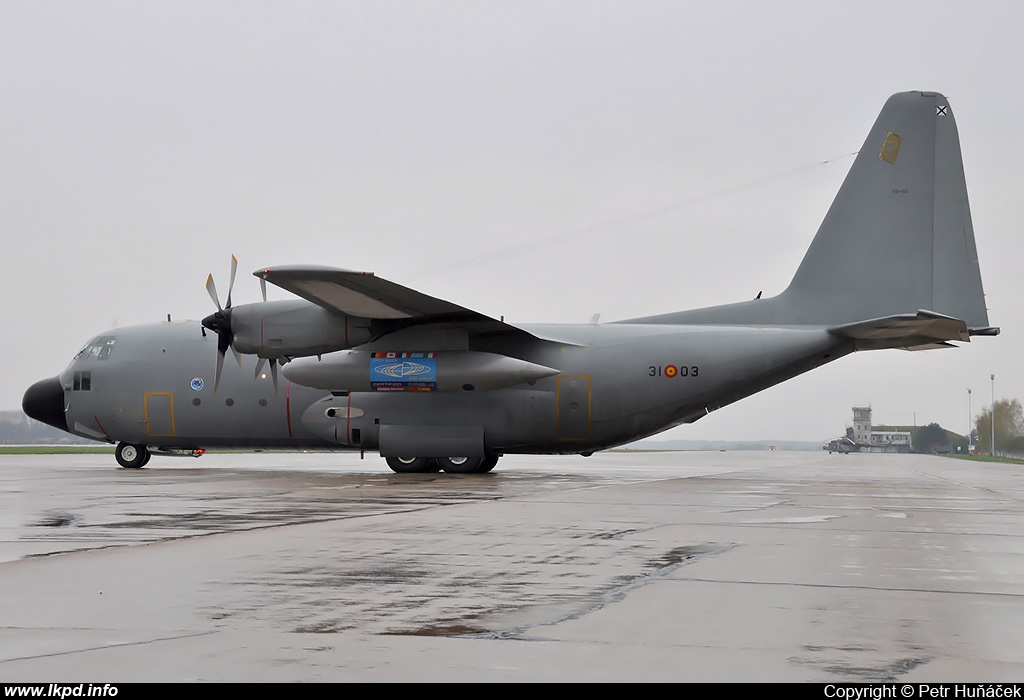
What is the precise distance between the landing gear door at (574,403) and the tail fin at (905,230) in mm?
5469

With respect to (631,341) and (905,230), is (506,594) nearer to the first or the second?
(631,341)

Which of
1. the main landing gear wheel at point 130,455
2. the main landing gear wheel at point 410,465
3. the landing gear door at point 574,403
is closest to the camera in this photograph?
the landing gear door at point 574,403

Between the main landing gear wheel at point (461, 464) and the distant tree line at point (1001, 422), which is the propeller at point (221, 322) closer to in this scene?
the main landing gear wheel at point (461, 464)

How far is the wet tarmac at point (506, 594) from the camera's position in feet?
14.5

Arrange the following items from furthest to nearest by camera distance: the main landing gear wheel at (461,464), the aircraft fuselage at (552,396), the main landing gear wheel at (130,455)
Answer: the main landing gear wheel at (130,455)
the main landing gear wheel at (461,464)
the aircraft fuselage at (552,396)

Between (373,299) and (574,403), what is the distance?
18.2 feet

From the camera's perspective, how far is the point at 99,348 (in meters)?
26.9

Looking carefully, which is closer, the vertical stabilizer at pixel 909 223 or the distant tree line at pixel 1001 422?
the vertical stabilizer at pixel 909 223

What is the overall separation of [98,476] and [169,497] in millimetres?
8695

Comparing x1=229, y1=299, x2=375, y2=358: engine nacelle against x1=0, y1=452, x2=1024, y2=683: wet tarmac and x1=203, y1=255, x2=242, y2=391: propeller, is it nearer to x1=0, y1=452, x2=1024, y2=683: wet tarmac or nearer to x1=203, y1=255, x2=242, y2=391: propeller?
x1=203, y1=255, x2=242, y2=391: propeller

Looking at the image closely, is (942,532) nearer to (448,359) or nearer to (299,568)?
(299,568)

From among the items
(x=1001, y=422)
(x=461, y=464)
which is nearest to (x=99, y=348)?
(x=461, y=464)

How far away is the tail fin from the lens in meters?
A: 22.8

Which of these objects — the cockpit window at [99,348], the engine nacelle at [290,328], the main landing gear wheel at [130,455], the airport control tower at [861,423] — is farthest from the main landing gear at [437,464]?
the airport control tower at [861,423]
